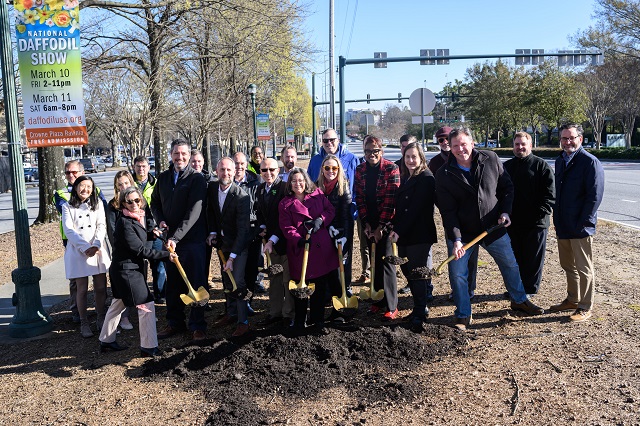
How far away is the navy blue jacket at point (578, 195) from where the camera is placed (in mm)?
5434

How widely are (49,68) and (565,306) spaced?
20.1 ft

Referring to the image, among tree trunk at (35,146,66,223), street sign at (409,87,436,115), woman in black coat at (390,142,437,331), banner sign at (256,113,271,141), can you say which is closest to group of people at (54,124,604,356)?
woman in black coat at (390,142,437,331)

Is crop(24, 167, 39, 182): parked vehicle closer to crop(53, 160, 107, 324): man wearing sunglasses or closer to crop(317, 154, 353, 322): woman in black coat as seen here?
crop(53, 160, 107, 324): man wearing sunglasses

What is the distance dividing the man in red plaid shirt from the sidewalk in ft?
13.1

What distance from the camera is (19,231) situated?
6.34 meters

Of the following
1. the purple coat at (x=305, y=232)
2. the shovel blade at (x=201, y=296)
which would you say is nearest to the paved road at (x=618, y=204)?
the purple coat at (x=305, y=232)

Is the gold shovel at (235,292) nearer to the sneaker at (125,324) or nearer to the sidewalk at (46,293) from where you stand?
the sneaker at (125,324)

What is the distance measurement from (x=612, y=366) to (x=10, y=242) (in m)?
12.7

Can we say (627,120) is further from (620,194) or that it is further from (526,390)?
(526,390)

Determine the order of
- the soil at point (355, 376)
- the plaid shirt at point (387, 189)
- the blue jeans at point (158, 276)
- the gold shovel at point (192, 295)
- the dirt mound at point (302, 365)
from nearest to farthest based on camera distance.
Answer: the soil at point (355, 376), the dirt mound at point (302, 365), the gold shovel at point (192, 295), the plaid shirt at point (387, 189), the blue jeans at point (158, 276)

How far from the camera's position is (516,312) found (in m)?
5.96

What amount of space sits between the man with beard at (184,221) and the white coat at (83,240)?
2.52 ft

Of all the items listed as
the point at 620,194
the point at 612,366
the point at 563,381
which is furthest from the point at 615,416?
the point at 620,194

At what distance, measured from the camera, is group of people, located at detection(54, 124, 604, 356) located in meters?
5.41
